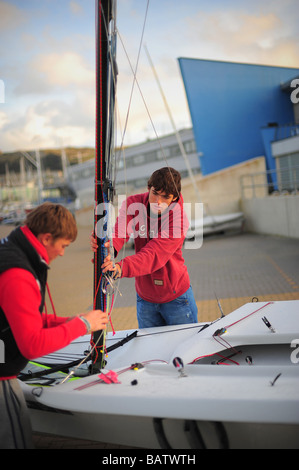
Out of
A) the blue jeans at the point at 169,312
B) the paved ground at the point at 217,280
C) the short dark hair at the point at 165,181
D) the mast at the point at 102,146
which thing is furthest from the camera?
the paved ground at the point at 217,280

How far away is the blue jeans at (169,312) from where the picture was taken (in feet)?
10.2

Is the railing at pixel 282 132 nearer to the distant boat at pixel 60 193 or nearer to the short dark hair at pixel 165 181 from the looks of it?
the short dark hair at pixel 165 181

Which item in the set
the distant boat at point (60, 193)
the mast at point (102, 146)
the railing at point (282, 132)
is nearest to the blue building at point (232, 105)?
the railing at point (282, 132)

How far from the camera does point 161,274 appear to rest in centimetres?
300

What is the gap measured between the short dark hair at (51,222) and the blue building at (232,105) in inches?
770

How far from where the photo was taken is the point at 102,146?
Result: 2668mm

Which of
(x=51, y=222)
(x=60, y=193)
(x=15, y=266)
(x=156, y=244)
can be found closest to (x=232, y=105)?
(x=156, y=244)

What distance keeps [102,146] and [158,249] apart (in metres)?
0.74

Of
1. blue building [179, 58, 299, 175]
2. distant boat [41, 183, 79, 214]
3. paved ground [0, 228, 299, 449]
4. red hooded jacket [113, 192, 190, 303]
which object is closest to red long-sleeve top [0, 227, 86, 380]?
red hooded jacket [113, 192, 190, 303]

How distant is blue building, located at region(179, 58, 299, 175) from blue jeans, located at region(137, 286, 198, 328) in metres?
18.5

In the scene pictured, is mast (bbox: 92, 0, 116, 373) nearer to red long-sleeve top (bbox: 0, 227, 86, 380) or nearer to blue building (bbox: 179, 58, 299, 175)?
red long-sleeve top (bbox: 0, 227, 86, 380)

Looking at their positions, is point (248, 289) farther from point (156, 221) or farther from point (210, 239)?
point (210, 239)

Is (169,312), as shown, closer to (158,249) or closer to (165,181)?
(158,249)

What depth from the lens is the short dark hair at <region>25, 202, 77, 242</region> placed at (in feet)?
6.24
